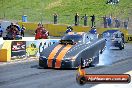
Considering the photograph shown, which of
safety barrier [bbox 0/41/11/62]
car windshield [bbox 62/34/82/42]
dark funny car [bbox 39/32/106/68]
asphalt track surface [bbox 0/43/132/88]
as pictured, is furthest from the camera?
safety barrier [bbox 0/41/11/62]

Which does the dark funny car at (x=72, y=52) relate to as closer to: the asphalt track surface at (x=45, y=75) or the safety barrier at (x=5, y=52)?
the asphalt track surface at (x=45, y=75)

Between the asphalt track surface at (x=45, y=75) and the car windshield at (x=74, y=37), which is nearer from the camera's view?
the asphalt track surface at (x=45, y=75)

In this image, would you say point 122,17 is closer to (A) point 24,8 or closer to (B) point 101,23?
(B) point 101,23

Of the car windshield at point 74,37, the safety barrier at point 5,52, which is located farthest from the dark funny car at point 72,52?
the safety barrier at point 5,52

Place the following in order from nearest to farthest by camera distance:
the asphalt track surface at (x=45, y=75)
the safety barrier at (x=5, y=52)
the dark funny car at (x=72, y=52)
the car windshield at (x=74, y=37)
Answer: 1. the asphalt track surface at (x=45, y=75)
2. the dark funny car at (x=72, y=52)
3. the car windshield at (x=74, y=37)
4. the safety barrier at (x=5, y=52)

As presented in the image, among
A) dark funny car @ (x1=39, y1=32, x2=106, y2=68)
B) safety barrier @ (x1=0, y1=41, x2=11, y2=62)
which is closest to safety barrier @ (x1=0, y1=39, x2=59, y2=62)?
safety barrier @ (x1=0, y1=41, x2=11, y2=62)

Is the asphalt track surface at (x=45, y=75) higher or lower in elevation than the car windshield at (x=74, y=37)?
lower

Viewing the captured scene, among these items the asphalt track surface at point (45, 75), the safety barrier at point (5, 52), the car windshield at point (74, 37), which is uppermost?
the car windshield at point (74, 37)

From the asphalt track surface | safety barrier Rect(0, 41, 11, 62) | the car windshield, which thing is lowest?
the asphalt track surface

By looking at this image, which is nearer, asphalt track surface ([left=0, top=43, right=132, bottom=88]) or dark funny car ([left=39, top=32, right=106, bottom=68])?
asphalt track surface ([left=0, top=43, right=132, bottom=88])

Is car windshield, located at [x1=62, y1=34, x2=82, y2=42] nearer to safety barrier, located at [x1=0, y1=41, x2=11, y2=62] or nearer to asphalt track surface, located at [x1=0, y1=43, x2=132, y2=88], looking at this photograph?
asphalt track surface, located at [x1=0, y1=43, x2=132, y2=88]

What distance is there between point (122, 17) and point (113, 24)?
20.1 ft

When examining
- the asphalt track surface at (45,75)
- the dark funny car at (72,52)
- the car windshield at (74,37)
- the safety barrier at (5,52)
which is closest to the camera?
the asphalt track surface at (45,75)

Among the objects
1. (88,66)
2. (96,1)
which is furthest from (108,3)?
(88,66)
